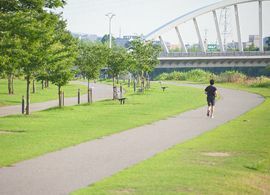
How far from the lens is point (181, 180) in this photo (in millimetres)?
10969

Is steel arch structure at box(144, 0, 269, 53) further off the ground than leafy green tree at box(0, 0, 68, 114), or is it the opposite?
steel arch structure at box(144, 0, 269, 53)

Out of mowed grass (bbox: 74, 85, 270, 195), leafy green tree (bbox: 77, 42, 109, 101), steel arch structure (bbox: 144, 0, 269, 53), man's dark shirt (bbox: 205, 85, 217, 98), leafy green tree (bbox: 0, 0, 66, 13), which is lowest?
mowed grass (bbox: 74, 85, 270, 195)

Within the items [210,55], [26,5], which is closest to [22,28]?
[26,5]

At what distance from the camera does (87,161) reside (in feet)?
43.2

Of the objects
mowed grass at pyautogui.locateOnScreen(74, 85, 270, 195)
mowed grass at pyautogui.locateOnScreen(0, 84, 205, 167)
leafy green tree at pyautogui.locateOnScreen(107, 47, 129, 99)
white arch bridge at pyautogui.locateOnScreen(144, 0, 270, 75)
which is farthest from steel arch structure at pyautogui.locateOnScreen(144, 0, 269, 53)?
mowed grass at pyautogui.locateOnScreen(74, 85, 270, 195)

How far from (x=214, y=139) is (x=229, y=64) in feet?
293

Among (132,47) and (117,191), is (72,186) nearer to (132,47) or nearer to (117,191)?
(117,191)

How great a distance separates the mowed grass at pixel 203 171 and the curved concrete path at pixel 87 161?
504mm

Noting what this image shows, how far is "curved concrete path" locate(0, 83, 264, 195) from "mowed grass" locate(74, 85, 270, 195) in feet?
1.65

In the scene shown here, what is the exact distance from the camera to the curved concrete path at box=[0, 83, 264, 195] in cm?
1037

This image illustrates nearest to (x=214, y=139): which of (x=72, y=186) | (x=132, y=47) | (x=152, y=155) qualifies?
(x=152, y=155)

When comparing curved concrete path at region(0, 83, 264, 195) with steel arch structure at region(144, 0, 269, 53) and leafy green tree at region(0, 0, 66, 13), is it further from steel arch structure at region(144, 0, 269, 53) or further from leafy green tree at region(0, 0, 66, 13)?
steel arch structure at region(144, 0, 269, 53)

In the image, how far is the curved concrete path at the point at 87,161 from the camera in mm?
10367

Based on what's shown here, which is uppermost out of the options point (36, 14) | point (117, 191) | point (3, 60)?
point (36, 14)
